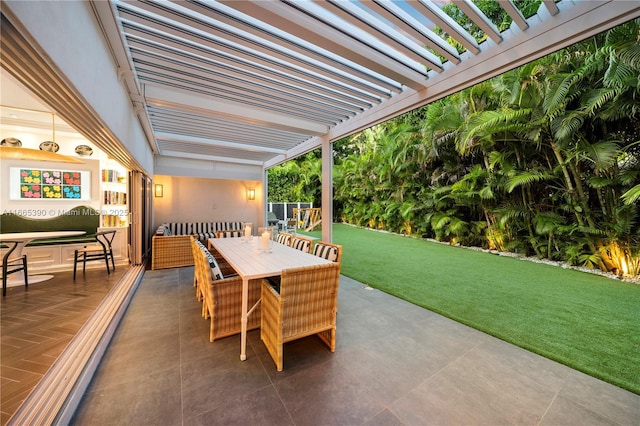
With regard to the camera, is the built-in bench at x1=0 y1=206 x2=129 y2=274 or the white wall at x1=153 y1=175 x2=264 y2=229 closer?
the built-in bench at x1=0 y1=206 x2=129 y2=274

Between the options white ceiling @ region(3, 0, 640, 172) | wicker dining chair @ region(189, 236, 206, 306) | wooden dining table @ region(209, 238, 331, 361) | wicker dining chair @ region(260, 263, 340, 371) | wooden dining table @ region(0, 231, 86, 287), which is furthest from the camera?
wooden dining table @ region(0, 231, 86, 287)

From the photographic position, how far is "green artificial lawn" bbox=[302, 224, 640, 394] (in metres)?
2.27

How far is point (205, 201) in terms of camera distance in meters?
8.05

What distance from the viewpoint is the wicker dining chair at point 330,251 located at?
2.91 meters

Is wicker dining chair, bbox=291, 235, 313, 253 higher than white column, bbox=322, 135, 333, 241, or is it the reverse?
white column, bbox=322, 135, 333, 241

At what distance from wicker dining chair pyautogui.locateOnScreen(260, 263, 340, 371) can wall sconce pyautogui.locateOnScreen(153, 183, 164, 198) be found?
677cm

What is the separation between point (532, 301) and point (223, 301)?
4262mm

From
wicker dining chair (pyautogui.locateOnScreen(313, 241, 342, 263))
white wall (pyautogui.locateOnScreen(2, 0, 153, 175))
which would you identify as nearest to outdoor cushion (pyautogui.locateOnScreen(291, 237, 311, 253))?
wicker dining chair (pyautogui.locateOnScreen(313, 241, 342, 263))

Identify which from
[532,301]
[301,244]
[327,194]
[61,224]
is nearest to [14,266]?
[61,224]

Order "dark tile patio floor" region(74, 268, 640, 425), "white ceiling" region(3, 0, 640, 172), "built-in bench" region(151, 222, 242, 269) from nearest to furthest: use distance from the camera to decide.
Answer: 1. "dark tile patio floor" region(74, 268, 640, 425)
2. "white ceiling" region(3, 0, 640, 172)
3. "built-in bench" region(151, 222, 242, 269)

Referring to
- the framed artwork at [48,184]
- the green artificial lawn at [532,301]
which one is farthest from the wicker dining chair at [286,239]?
the framed artwork at [48,184]

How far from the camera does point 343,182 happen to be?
12.8 meters

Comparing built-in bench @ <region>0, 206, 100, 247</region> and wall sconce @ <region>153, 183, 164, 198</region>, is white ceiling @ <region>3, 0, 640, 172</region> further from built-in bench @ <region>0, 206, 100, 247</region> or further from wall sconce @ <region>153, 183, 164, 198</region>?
wall sconce @ <region>153, 183, 164, 198</region>

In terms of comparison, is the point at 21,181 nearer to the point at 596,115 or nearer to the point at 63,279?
the point at 63,279
